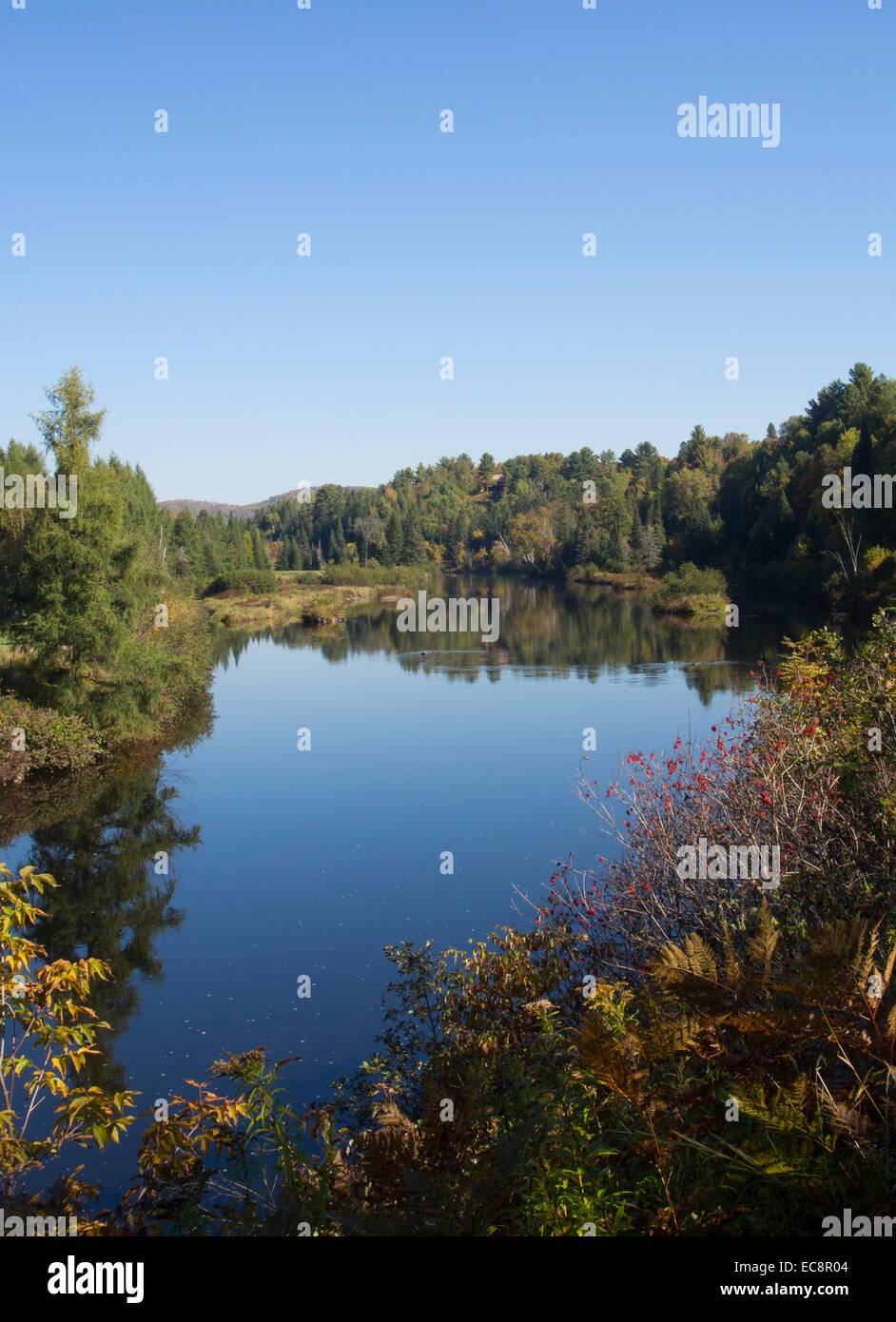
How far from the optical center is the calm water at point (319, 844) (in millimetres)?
9703

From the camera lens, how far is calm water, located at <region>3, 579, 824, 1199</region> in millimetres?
9703

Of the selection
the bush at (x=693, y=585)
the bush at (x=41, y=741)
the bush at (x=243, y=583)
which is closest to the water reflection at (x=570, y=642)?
the bush at (x=693, y=585)

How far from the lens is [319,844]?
50.0 feet

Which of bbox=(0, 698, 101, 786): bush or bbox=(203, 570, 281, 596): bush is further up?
bbox=(203, 570, 281, 596): bush

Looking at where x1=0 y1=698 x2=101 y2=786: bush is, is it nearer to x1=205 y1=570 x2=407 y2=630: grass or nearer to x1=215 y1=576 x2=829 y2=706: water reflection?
x1=215 y1=576 x2=829 y2=706: water reflection

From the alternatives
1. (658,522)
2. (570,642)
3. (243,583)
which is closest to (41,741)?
(570,642)

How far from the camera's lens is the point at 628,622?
47.1m

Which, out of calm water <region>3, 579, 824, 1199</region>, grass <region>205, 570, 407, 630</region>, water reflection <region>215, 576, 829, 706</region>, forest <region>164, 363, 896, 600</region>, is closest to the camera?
calm water <region>3, 579, 824, 1199</region>

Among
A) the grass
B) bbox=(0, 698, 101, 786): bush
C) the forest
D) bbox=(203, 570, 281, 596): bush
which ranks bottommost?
bbox=(0, 698, 101, 786): bush

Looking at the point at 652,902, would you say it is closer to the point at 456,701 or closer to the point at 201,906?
the point at 201,906

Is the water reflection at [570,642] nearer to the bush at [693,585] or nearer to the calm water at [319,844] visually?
the calm water at [319,844]

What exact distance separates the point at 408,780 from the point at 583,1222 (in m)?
15.9

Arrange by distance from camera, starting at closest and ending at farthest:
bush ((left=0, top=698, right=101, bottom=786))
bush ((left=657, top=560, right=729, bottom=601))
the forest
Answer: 1. bush ((left=0, top=698, right=101, bottom=786))
2. the forest
3. bush ((left=657, top=560, right=729, bottom=601))

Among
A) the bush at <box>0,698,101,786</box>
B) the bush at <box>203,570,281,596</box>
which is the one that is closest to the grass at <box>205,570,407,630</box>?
the bush at <box>203,570,281,596</box>
